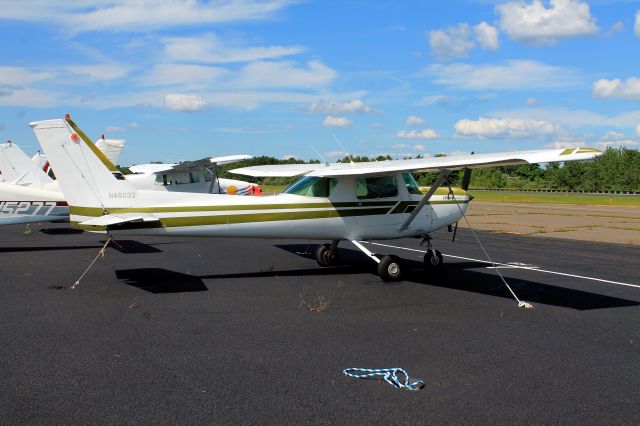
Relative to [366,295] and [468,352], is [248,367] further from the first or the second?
[366,295]

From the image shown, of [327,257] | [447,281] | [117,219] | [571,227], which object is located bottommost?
[571,227]

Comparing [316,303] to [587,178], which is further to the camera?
[587,178]

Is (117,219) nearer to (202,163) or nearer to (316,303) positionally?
(316,303)

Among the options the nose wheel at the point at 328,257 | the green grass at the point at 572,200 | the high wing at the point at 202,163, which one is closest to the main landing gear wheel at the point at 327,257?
the nose wheel at the point at 328,257

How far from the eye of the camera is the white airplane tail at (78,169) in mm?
9625

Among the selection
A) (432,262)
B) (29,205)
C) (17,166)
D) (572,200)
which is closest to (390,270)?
(432,262)

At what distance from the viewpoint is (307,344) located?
636cm

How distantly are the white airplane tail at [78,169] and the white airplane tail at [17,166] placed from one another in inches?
497

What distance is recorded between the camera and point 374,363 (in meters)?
5.73

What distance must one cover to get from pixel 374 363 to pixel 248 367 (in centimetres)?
129

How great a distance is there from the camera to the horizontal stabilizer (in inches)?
357

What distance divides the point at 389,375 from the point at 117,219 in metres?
5.77

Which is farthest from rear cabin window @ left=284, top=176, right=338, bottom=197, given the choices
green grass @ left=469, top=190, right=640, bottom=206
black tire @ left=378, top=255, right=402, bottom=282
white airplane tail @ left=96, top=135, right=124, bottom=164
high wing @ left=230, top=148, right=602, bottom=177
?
green grass @ left=469, top=190, right=640, bottom=206

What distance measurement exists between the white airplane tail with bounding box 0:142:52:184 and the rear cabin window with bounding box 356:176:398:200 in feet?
48.7
